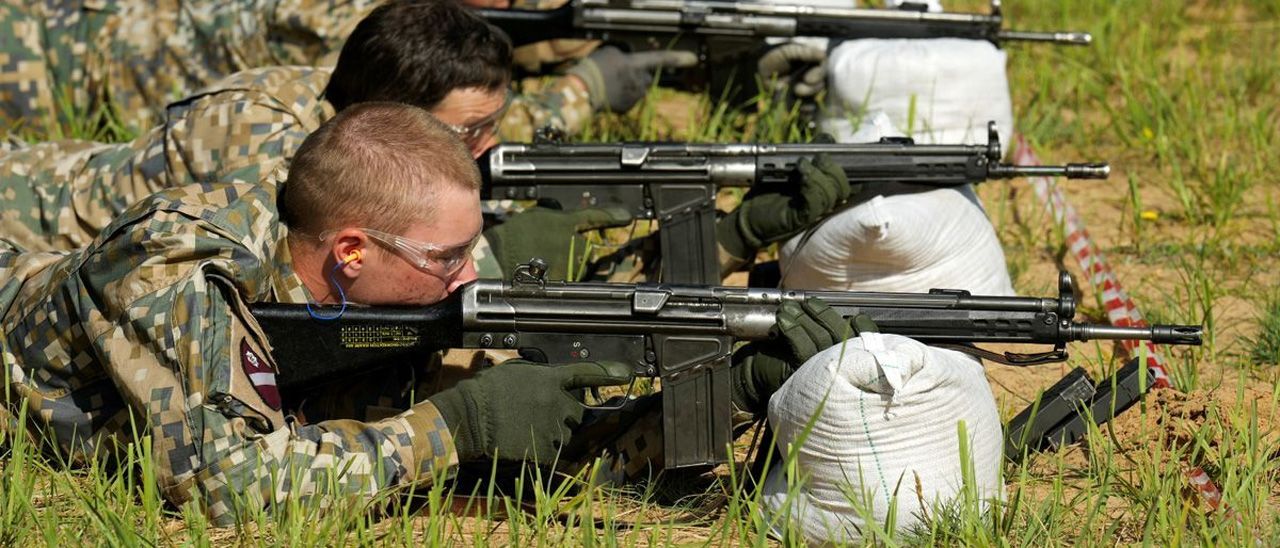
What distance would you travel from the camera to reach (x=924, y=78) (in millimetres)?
5742

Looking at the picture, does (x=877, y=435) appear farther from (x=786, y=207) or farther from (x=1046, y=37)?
(x=1046, y=37)

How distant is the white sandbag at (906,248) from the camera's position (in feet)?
15.4

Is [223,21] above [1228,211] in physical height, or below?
above

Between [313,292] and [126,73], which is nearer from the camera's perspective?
[313,292]

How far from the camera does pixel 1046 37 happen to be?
20.8ft

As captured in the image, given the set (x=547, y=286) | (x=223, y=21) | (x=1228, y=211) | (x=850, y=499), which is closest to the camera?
(x=850, y=499)

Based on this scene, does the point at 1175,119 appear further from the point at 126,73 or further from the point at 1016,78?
the point at 126,73

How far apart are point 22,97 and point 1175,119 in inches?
201

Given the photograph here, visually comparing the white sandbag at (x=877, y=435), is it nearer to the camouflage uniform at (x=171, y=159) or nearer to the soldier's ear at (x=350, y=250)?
the soldier's ear at (x=350, y=250)

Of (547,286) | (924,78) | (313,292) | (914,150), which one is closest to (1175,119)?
(924,78)

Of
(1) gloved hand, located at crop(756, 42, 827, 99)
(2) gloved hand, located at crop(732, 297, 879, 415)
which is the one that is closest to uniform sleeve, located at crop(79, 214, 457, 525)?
(2) gloved hand, located at crop(732, 297, 879, 415)

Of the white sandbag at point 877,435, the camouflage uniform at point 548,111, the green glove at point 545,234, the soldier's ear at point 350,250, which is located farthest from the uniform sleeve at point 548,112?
the white sandbag at point 877,435

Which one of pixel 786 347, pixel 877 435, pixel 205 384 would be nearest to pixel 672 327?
pixel 786 347

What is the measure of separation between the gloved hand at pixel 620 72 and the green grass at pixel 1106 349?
0.11 m
